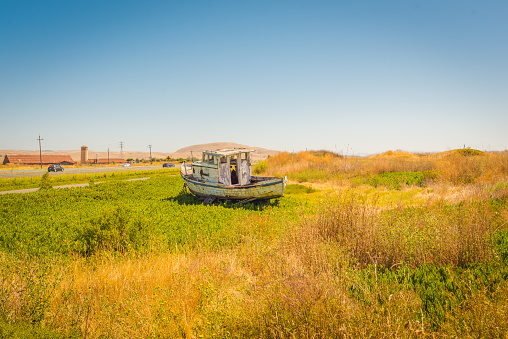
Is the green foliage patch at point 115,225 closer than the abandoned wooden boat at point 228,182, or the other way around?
the green foliage patch at point 115,225

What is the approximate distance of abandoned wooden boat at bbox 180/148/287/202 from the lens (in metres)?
12.3

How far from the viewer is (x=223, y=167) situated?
13156 millimetres

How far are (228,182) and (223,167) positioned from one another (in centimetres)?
82

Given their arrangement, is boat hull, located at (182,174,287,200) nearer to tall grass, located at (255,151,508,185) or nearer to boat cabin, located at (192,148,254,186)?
boat cabin, located at (192,148,254,186)

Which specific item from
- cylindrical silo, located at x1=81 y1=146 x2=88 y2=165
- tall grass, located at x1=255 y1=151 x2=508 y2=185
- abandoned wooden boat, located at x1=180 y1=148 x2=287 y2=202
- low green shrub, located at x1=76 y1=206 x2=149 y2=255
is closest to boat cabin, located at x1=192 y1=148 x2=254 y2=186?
abandoned wooden boat, located at x1=180 y1=148 x2=287 y2=202

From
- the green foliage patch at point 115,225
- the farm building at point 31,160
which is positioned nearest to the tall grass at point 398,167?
the green foliage patch at point 115,225

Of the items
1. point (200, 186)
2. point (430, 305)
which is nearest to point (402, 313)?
point (430, 305)

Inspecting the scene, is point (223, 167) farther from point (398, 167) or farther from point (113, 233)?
point (398, 167)

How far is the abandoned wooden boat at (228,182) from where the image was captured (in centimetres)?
1234

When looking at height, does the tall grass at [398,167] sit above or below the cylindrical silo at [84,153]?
below

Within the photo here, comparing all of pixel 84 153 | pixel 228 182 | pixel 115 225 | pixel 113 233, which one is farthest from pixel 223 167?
pixel 84 153

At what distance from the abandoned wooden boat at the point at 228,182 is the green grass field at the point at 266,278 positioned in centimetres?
349

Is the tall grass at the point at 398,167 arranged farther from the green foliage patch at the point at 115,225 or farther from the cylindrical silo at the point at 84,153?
the cylindrical silo at the point at 84,153

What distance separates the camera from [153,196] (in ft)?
51.6
